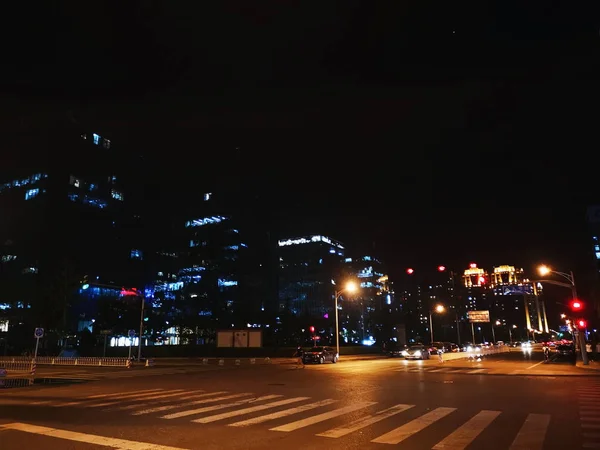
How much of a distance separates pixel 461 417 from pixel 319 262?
475ft

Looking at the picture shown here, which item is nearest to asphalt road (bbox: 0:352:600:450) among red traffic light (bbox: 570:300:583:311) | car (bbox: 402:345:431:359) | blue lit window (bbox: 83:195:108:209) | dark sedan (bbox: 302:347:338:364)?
red traffic light (bbox: 570:300:583:311)

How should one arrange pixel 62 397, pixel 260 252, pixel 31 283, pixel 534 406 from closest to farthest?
1. pixel 534 406
2. pixel 62 397
3. pixel 31 283
4. pixel 260 252

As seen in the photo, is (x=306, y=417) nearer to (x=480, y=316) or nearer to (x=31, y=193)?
(x=480, y=316)

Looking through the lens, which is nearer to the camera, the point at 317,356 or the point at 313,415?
the point at 313,415

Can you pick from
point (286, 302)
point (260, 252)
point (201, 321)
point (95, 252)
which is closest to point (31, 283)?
point (95, 252)

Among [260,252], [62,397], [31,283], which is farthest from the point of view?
[260,252]

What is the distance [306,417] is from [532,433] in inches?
215

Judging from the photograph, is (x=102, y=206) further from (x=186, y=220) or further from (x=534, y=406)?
(x=534, y=406)

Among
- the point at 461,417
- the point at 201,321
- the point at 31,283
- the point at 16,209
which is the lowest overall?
the point at 461,417

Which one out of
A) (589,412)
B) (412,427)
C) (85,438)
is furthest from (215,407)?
(589,412)

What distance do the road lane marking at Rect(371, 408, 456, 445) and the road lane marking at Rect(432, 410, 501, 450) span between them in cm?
78

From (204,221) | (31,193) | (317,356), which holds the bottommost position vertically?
(317,356)

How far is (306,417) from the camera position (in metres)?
12.4

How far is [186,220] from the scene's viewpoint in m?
142
